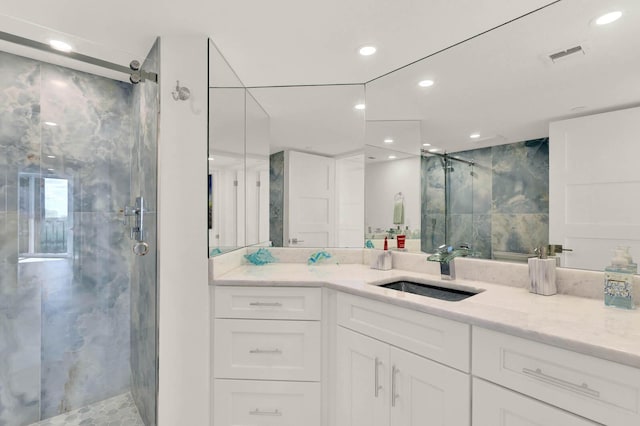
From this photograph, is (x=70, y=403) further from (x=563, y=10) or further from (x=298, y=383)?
(x=563, y=10)

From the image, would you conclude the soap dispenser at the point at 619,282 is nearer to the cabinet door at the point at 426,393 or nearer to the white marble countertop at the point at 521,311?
the white marble countertop at the point at 521,311

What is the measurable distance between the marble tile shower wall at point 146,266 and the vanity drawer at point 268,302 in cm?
37

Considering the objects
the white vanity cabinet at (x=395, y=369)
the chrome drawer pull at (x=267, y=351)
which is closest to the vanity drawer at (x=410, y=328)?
the white vanity cabinet at (x=395, y=369)

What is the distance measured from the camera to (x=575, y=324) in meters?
1.02

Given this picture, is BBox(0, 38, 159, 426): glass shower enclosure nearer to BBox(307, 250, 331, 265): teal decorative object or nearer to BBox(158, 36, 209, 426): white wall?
BBox(158, 36, 209, 426): white wall

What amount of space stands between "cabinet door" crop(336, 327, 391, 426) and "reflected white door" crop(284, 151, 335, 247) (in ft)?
2.75

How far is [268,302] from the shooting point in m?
1.68

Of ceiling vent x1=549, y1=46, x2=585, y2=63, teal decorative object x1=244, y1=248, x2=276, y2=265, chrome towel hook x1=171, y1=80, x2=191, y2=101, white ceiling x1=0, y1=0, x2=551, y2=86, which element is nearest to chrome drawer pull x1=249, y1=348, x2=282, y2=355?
teal decorative object x1=244, y1=248, x2=276, y2=265

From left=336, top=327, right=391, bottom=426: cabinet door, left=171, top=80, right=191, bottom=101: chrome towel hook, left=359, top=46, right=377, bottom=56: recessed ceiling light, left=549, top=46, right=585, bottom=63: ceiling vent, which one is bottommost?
left=336, top=327, right=391, bottom=426: cabinet door

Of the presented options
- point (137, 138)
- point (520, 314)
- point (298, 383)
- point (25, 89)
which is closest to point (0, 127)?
point (25, 89)

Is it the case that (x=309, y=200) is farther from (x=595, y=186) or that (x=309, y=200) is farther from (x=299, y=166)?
(x=595, y=186)

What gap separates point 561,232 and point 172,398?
2024 millimetres

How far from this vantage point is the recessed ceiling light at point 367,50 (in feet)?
5.74

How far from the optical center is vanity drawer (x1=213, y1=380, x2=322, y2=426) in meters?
1.66
